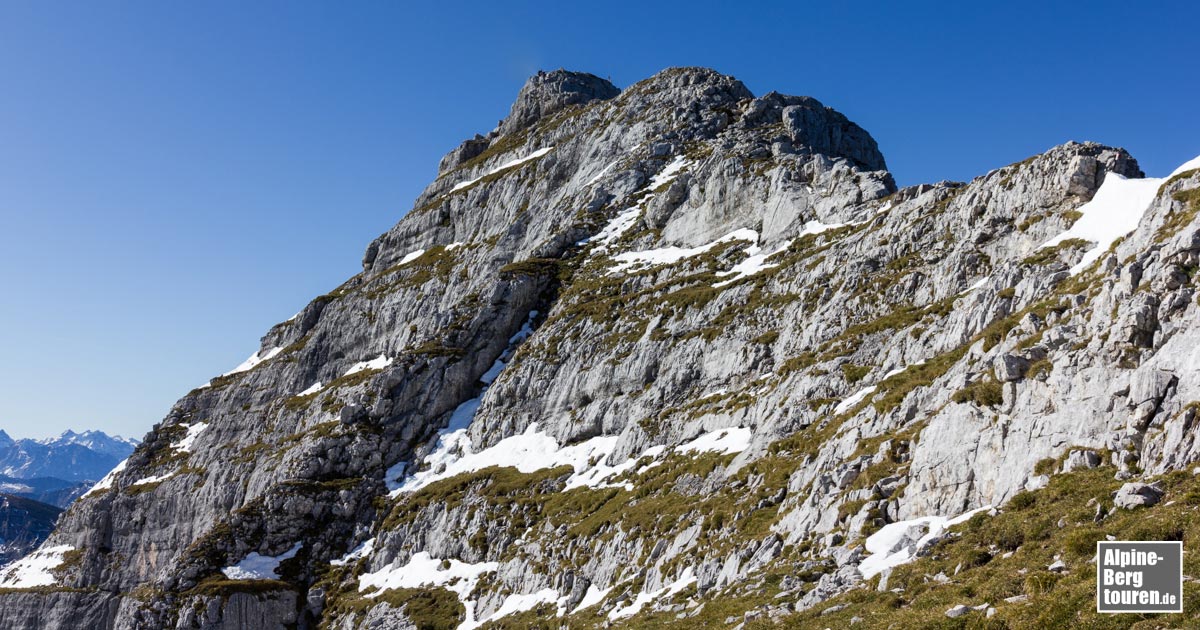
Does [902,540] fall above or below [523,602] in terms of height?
above

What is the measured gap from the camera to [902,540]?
2708 centimetres

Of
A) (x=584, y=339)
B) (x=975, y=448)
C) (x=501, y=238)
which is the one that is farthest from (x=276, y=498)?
(x=975, y=448)

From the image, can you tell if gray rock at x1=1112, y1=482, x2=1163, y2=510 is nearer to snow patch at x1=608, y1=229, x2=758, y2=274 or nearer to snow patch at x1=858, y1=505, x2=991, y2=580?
snow patch at x1=858, y1=505, x2=991, y2=580

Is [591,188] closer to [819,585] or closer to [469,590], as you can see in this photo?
[469,590]

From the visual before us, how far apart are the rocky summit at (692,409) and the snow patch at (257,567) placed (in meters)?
0.29

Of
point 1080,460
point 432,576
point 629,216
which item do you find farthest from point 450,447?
point 1080,460

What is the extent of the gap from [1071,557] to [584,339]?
65363 mm

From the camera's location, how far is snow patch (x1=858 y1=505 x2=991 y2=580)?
25.8 meters

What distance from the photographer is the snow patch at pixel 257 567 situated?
236 feet

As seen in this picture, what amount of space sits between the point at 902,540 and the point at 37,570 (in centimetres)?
12390

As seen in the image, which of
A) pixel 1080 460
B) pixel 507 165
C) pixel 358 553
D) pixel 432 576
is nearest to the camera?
pixel 1080 460

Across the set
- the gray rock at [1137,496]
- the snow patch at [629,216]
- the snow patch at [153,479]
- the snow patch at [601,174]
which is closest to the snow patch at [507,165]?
the snow patch at [601,174]

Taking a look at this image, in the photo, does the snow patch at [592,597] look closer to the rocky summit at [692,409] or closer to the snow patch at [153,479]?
the rocky summit at [692,409]

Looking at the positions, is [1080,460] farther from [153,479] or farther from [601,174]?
[153,479]
